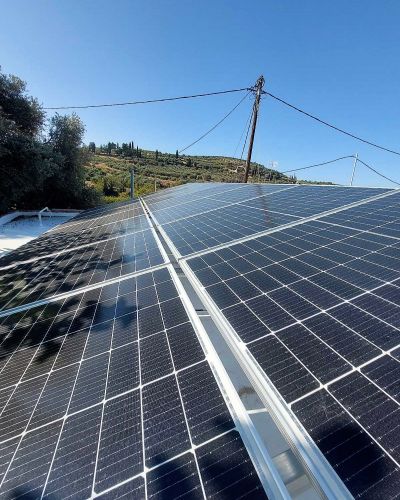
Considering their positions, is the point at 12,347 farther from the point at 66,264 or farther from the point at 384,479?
the point at 384,479

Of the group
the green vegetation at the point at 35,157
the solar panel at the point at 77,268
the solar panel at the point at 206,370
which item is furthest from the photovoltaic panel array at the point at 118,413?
the green vegetation at the point at 35,157

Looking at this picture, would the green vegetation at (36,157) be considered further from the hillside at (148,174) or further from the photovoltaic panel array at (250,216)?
the photovoltaic panel array at (250,216)

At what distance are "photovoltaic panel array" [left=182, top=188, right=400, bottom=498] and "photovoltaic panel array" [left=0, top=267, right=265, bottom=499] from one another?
652 millimetres

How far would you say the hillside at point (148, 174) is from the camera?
5306cm

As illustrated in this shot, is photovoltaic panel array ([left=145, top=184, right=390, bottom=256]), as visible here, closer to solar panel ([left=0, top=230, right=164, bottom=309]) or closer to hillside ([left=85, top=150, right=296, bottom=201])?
solar panel ([left=0, top=230, right=164, bottom=309])

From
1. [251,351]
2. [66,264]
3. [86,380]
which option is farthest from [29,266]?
[251,351]

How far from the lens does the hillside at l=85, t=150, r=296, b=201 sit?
5306 centimetres

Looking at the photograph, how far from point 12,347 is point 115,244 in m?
5.25

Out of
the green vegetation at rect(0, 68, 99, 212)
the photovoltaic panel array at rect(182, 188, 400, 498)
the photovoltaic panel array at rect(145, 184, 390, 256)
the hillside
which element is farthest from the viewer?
the hillside

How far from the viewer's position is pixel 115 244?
9.62m

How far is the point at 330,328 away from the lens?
3375mm

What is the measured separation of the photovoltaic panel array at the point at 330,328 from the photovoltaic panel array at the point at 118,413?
2.14 feet

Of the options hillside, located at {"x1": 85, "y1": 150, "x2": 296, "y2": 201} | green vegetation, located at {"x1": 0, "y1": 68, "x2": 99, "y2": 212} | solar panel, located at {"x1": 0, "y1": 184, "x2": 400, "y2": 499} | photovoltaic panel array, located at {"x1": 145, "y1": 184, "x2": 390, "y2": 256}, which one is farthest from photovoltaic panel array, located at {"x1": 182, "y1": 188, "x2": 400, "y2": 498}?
hillside, located at {"x1": 85, "y1": 150, "x2": 296, "y2": 201}

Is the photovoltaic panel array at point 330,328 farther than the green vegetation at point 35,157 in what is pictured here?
No
